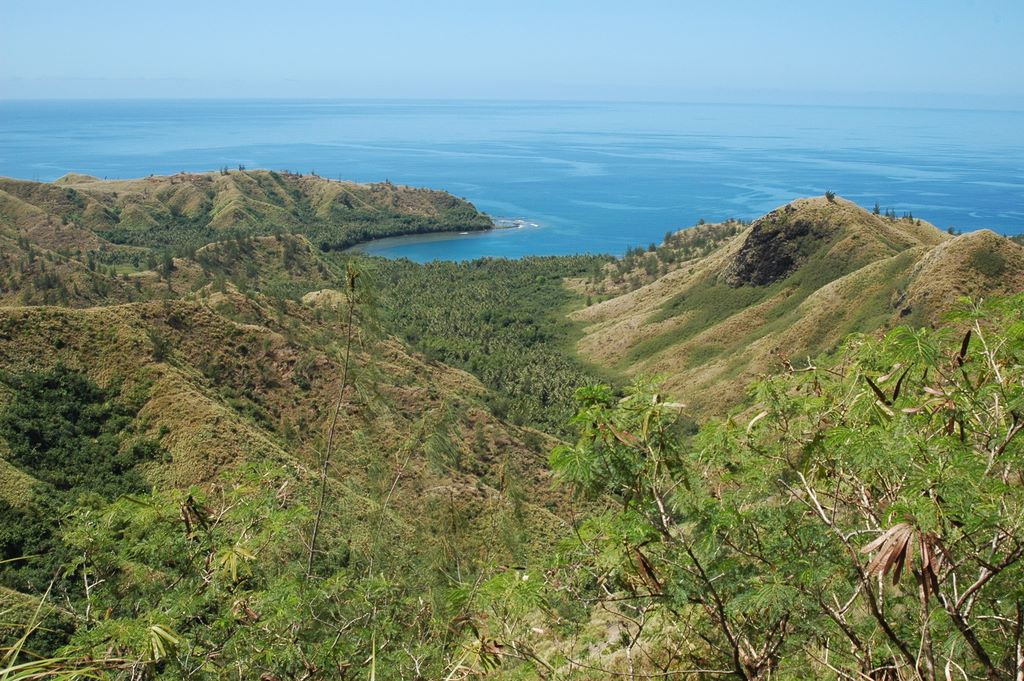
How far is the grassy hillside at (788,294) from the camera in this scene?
3997cm

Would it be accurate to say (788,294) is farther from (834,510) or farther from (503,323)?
(834,510)

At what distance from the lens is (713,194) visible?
180000 millimetres

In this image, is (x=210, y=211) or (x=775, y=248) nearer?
(x=775, y=248)

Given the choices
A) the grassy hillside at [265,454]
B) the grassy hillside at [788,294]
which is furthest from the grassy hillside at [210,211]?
the grassy hillside at [788,294]

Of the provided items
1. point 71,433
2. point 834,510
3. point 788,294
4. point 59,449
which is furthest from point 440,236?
point 834,510

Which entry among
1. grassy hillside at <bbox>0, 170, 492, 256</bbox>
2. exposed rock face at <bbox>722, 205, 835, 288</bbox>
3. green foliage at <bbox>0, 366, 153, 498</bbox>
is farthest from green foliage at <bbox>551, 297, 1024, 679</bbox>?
grassy hillside at <bbox>0, 170, 492, 256</bbox>

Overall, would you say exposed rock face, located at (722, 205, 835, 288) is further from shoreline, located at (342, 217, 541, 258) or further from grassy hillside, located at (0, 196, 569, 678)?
shoreline, located at (342, 217, 541, 258)

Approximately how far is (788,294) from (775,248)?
6189 millimetres

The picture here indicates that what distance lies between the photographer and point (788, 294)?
55.2 meters

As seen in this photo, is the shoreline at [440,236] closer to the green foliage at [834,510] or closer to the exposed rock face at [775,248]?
the exposed rock face at [775,248]

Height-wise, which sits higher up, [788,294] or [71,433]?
[71,433]

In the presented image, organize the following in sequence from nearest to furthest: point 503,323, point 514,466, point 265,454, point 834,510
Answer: point 834,510
point 265,454
point 514,466
point 503,323

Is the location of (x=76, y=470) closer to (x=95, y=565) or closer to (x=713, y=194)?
(x=95, y=565)

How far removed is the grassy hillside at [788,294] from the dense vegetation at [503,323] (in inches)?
214
